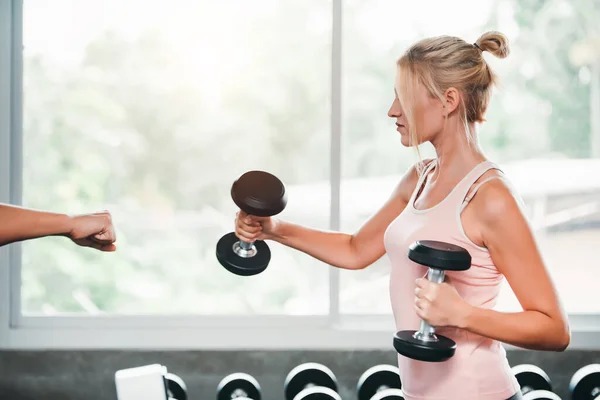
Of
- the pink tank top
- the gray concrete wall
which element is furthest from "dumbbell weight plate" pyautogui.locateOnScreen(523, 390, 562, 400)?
the pink tank top

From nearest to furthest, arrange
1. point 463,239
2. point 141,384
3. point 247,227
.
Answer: point 463,239, point 141,384, point 247,227

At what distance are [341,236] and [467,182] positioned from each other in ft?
1.79

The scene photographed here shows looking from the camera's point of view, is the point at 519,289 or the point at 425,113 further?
the point at 425,113

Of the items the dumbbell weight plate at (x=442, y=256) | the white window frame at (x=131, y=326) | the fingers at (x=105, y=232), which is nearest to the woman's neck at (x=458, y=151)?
the dumbbell weight plate at (x=442, y=256)

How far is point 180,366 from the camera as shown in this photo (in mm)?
2740

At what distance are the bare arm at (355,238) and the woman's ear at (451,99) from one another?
10.7 inches

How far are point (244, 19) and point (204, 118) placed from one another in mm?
405

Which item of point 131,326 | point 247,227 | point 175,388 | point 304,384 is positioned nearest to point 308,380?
point 304,384

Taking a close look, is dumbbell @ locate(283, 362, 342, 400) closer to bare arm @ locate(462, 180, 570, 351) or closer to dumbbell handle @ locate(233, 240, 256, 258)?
dumbbell handle @ locate(233, 240, 256, 258)

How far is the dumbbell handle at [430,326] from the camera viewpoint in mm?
1429

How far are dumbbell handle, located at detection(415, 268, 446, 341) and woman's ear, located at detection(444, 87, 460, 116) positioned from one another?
37 cm

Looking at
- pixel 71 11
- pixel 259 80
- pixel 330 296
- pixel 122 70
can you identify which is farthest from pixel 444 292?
pixel 71 11

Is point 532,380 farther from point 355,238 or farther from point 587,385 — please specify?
point 355,238

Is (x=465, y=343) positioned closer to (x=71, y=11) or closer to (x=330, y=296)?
(x=330, y=296)
